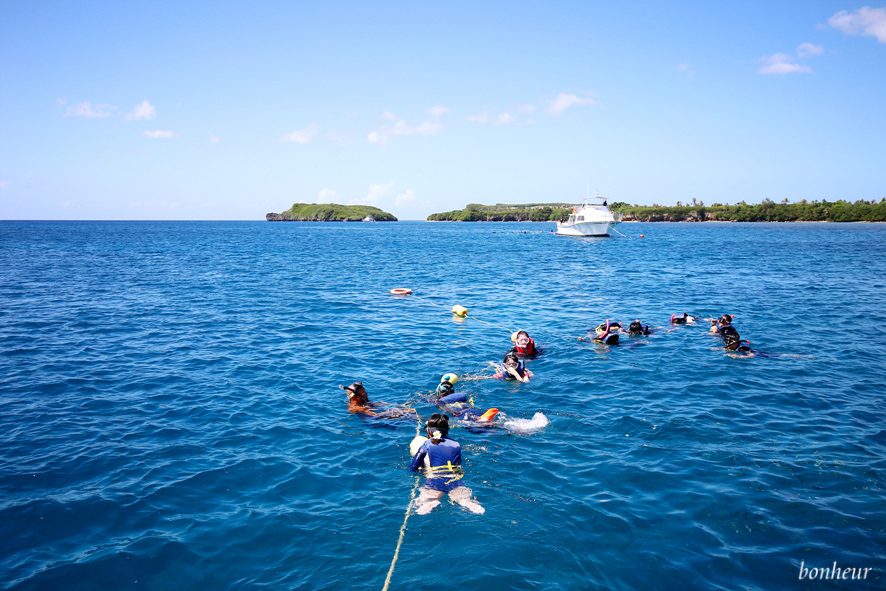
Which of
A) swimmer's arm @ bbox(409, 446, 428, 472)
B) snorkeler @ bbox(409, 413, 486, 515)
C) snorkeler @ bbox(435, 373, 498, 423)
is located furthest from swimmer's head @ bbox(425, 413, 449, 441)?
snorkeler @ bbox(435, 373, 498, 423)

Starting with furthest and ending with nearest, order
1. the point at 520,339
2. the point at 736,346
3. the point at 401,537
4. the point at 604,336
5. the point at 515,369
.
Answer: the point at 604,336, the point at 736,346, the point at 520,339, the point at 515,369, the point at 401,537

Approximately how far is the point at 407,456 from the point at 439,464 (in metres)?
1.50

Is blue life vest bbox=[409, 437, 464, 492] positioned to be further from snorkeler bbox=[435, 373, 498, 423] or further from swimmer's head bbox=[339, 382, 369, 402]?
swimmer's head bbox=[339, 382, 369, 402]

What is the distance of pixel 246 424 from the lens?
45.8ft

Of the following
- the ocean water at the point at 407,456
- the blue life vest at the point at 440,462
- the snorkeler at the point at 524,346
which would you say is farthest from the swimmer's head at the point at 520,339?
the blue life vest at the point at 440,462

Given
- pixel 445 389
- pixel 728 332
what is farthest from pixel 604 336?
pixel 445 389

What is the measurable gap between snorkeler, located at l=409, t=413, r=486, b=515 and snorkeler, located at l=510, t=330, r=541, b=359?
8.43 metres

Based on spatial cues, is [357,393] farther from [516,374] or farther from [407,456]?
[516,374]

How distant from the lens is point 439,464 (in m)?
10.8

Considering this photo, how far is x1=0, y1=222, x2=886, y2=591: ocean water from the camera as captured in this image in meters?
8.34

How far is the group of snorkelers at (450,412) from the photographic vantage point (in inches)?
405

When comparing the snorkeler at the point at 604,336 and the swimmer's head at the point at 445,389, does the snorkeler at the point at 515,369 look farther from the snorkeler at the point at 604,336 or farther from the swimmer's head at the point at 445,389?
the snorkeler at the point at 604,336

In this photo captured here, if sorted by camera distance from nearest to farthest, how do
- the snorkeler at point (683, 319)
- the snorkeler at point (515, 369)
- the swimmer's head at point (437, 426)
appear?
the swimmer's head at point (437, 426)
the snorkeler at point (515, 369)
the snorkeler at point (683, 319)

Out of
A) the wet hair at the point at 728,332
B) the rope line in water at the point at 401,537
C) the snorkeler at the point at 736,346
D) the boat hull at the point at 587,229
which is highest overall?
the boat hull at the point at 587,229
